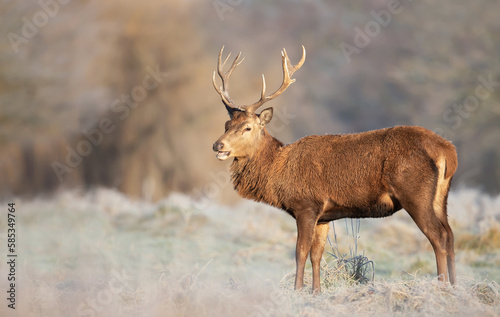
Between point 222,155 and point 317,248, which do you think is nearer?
point 222,155

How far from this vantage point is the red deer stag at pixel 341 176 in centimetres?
905

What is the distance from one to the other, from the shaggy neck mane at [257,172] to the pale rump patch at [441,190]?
8.74ft

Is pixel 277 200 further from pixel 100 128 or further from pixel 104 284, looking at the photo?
pixel 100 128

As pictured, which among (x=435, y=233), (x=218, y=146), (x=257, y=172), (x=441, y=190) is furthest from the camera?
(x=257, y=172)

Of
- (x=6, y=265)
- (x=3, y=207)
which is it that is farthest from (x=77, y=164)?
(x=6, y=265)

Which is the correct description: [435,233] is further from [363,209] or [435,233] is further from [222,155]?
[222,155]

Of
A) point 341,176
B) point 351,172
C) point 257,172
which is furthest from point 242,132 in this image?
point 351,172

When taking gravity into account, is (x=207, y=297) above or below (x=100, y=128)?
below

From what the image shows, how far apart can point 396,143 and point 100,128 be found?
1562cm

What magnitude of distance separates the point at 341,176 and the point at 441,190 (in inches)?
61.6

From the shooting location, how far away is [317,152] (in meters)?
10.0

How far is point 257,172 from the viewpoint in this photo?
34.3 ft

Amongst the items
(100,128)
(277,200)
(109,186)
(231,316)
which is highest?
(100,128)

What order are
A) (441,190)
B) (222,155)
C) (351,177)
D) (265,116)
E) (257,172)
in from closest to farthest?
(441,190)
(351,177)
(222,155)
(257,172)
(265,116)
